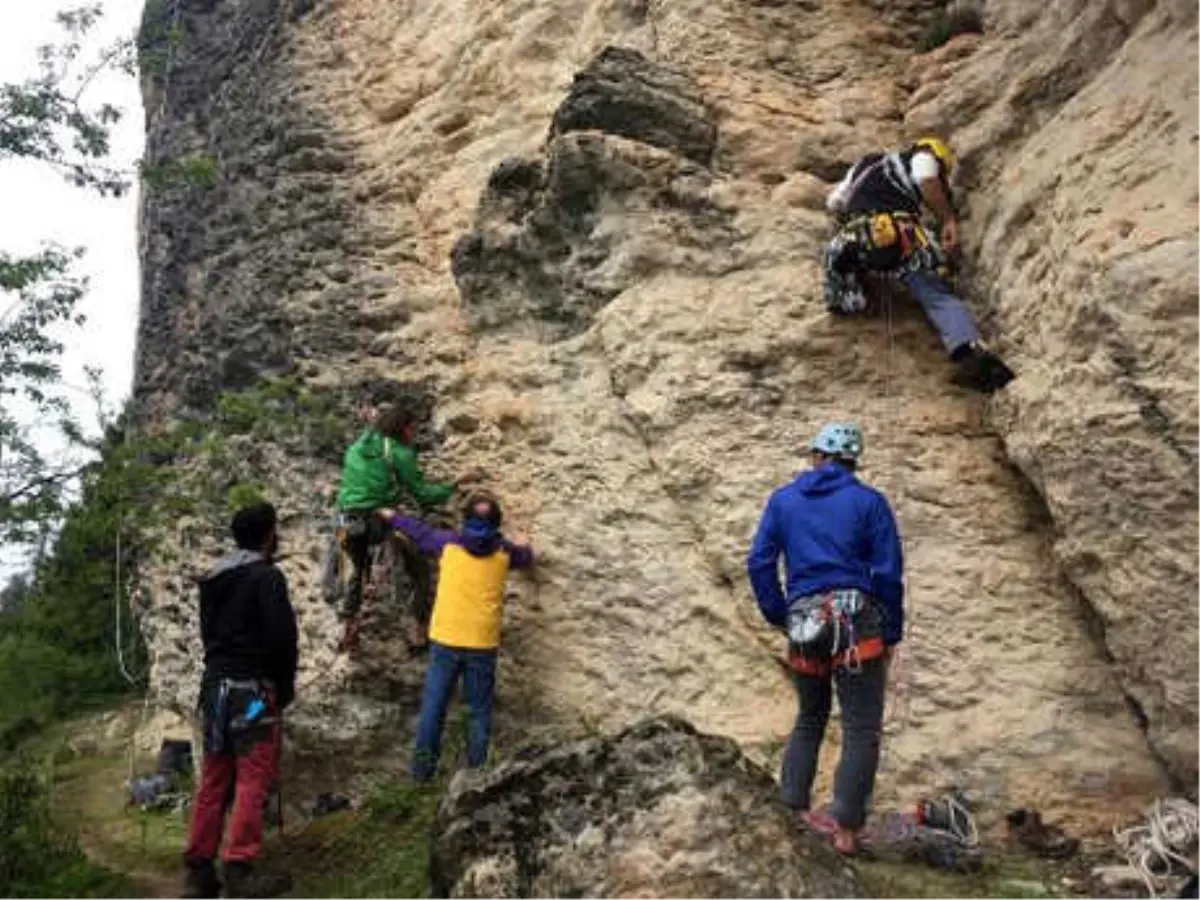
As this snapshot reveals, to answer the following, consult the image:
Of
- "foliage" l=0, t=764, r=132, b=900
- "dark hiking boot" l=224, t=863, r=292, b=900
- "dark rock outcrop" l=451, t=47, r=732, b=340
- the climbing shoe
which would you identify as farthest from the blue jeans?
the climbing shoe

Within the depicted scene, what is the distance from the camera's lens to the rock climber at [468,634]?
7.52 m

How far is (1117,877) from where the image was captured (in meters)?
5.32

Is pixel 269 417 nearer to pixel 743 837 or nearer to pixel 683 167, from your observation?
pixel 683 167

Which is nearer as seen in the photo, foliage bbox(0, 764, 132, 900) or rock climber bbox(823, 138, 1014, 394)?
foliage bbox(0, 764, 132, 900)

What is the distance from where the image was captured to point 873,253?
24.4ft

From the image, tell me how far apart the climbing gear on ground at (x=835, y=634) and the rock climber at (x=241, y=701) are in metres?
2.94

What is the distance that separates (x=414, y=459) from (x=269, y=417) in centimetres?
156

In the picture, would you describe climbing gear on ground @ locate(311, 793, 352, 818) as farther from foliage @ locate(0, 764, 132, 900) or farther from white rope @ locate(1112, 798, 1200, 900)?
white rope @ locate(1112, 798, 1200, 900)

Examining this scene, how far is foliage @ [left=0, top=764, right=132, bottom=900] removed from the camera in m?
6.23

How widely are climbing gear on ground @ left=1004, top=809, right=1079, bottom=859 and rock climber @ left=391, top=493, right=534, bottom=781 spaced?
3401mm

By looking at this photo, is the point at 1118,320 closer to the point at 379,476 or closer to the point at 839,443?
the point at 839,443

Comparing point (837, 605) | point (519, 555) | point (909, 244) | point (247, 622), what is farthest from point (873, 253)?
point (247, 622)

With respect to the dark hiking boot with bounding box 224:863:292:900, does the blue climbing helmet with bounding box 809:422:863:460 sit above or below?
above

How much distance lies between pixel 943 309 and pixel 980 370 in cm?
47
